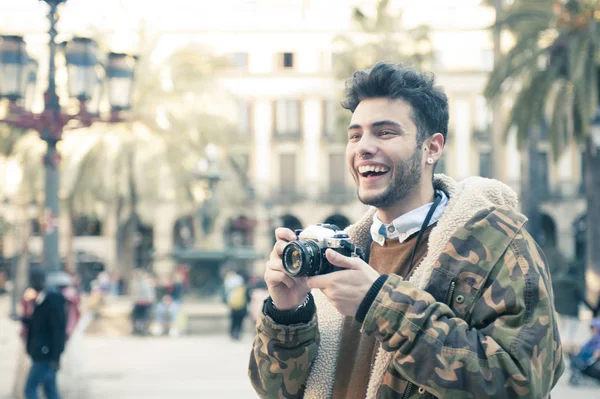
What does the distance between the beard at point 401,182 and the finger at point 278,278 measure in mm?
316

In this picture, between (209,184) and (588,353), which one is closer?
(588,353)

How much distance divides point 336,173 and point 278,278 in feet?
151

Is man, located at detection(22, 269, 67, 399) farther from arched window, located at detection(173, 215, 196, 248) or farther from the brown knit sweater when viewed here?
arched window, located at detection(173, 215, 196, 248)

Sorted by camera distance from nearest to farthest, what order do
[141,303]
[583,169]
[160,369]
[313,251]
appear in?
[313,251] → [160,369] → [141,303] → [583,169]

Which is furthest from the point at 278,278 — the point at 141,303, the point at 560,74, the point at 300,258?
the point at 141,303

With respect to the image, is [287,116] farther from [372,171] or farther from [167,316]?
[372,171]

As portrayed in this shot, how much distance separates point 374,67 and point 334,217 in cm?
4689

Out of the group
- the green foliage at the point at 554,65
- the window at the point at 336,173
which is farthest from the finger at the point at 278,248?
the window at the point at 336,173

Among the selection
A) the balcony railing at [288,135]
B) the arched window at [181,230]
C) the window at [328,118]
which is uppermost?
the window at [328,118]

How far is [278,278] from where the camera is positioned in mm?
2385

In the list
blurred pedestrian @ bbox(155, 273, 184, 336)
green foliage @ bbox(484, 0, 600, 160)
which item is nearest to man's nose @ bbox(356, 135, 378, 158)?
green foliage @ bbox(484, 0, 600, 160)

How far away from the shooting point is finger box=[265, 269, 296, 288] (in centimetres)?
238

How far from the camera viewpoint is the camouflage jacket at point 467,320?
203cm

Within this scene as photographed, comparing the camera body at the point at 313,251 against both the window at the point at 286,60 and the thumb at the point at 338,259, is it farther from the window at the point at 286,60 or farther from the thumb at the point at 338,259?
the window at the point at 286,60
